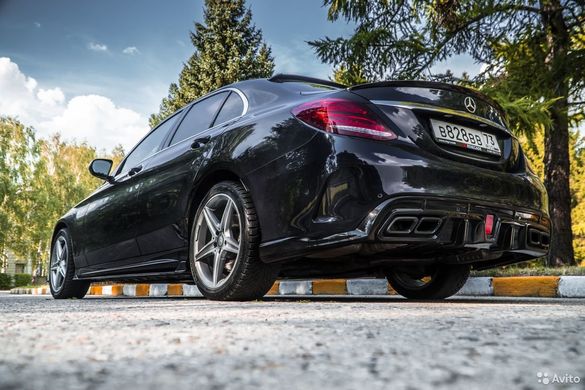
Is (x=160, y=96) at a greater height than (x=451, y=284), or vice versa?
(x=160, y=96)

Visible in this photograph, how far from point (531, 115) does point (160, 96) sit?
81.2ft

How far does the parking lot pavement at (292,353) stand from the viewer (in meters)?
1.12

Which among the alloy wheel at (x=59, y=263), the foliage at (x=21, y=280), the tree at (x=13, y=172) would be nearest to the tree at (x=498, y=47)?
the alloy wheel at (x=59, y=263)

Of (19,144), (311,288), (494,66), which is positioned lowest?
(311,288)

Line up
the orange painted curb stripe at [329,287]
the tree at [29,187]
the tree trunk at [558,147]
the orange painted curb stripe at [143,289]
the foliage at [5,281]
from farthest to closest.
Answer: the tree at [29,187] → the foliage at [5,281] → the orange painted curb stripe at [143,289] → the tree trunk at [558,147] → the orange painted curb stripe at [329,287]

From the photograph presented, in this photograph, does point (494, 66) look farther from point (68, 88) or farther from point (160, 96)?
point (68, 88)

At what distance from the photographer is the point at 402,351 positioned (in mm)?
1448

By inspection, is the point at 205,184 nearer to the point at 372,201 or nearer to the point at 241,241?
the point at 241,241

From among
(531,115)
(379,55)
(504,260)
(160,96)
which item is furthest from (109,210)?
(160,96)

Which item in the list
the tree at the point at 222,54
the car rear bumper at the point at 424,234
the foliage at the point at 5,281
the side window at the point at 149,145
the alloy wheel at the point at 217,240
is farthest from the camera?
the foliage at the point at 5,281

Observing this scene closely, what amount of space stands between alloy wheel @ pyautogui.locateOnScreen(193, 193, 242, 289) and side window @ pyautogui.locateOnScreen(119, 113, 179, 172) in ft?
4.41

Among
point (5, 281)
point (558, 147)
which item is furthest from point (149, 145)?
point (5, 281)

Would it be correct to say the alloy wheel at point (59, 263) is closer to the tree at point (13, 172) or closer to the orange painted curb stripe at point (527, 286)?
the orange painted curb stripe at point (527, 286)

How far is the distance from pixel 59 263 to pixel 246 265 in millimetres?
3327
